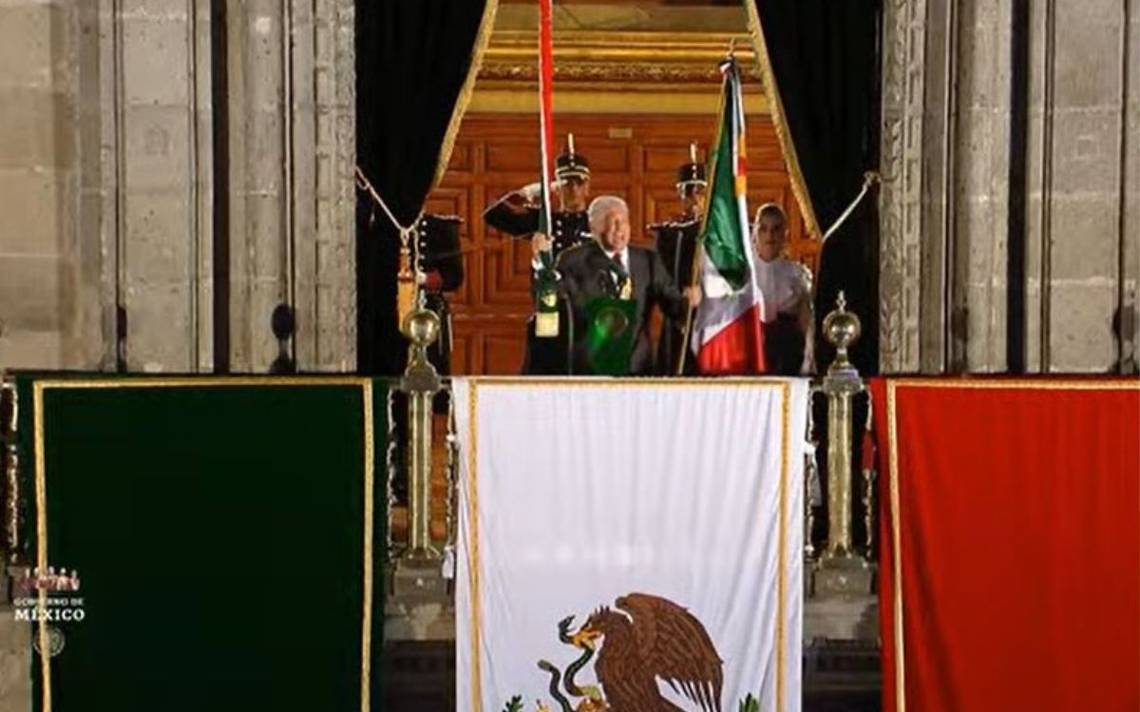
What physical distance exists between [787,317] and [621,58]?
343 centimetres

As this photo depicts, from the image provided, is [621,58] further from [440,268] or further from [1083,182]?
[1083,182]

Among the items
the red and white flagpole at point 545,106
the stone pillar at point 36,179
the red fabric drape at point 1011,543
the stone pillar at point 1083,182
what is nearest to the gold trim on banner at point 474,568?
the red and white flagpole at point 545,106

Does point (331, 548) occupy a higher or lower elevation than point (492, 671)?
higher

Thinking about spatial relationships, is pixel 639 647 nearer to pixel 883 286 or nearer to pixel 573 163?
pixel 883 286

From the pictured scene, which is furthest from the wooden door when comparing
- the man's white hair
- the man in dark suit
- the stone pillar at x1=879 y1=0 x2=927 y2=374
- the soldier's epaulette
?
the stone pillar at x1=879 y1=0 x2=927 y2=374

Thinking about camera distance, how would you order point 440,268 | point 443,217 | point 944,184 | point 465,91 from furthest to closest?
point 443,217
point 440,268
point 944,184
point 465,91

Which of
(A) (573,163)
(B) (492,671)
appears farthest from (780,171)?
(B) (492,671)

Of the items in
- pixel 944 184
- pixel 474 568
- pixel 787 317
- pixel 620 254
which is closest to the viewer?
pixel 474 568

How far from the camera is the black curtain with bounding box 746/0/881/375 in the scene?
23.3 ft

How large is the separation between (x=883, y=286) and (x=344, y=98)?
269 centimetres

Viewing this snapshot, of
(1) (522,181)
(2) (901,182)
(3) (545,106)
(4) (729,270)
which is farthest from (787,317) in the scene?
(1) (522,181)

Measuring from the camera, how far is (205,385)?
18.9ft

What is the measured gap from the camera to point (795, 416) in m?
5.88

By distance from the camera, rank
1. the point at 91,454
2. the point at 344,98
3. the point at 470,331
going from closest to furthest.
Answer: the point at 91,454, the point at 344,98, the point at 470,331
